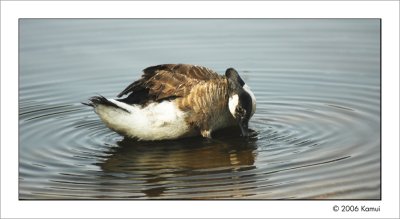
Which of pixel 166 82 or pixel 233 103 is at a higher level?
pixel 166 82

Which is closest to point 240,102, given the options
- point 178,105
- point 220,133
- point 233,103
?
point 233,103

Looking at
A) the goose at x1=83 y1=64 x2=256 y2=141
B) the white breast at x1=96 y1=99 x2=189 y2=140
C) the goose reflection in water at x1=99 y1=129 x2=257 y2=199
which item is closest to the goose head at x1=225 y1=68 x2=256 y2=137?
the goose at x1=83 y1=64 x2=256 y2=141

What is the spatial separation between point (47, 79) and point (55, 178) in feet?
13.1

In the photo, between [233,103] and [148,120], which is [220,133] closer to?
[233,103]

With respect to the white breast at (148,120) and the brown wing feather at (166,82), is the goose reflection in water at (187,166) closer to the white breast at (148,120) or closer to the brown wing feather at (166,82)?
the white breast at (148,120)

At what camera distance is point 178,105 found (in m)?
11.1

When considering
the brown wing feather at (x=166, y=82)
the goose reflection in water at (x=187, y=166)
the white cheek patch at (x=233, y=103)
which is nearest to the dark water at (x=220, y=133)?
the goose reflection in water at (x=187, y=166)

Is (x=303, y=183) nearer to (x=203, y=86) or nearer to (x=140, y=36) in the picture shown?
(x=203, y=86)

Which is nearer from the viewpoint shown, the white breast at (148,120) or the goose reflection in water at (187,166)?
the goose reflection in water at (187,166)

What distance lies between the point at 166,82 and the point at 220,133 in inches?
48.6

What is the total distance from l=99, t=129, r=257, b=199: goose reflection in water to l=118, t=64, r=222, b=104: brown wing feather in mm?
685

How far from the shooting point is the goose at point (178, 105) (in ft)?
35.3

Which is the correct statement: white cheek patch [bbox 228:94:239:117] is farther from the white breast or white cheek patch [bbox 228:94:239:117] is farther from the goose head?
the white breast

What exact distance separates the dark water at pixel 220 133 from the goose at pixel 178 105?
9.5 inches
